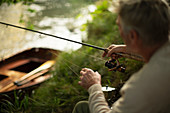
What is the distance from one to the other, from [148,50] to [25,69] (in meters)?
3.52

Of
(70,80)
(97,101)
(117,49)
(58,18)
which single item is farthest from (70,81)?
(58,18)

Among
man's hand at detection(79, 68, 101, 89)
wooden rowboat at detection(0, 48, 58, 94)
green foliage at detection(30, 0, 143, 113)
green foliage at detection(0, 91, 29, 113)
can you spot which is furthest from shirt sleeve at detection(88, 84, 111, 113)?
wooden rowboat at detection(0, 48, 58, 94)

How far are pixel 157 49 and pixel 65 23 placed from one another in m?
8.35

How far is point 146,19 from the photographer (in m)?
0.85

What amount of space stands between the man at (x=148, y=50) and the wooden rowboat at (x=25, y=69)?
8.04 feet

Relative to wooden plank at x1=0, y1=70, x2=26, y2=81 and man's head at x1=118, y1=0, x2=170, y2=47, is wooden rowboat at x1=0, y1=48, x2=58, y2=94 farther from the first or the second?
man's head at x1=118, y1=0, x2=170, y2=47

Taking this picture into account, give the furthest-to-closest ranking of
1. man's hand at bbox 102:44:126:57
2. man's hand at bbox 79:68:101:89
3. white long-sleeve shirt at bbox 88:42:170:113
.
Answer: man's hand at bbox 102:44:126:57 < man's hand at bbox 79:68:101:89 < white long-sleeve shirt at bbox 88:42:170:113

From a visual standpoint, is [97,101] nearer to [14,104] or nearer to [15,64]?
[14,104]

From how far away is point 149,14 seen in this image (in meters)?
0.85

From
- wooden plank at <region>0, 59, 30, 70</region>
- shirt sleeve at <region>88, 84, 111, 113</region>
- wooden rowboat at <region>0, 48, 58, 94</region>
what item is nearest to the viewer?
shirt sleeve at <region>88, 84, 111, 113</region>

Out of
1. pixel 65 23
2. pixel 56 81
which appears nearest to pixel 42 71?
pixel 56 81

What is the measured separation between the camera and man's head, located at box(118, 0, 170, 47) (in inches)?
33.5

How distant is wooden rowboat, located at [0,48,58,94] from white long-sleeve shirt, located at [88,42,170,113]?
2.46 meters

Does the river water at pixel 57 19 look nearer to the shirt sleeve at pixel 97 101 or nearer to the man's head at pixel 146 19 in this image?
the shirt sleeve at pixel 97 101
